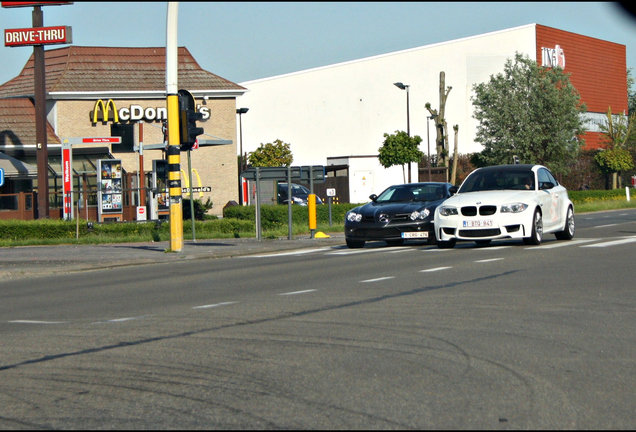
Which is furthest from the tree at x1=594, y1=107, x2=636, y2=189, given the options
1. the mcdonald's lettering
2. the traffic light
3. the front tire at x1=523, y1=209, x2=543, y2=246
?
the traffic light

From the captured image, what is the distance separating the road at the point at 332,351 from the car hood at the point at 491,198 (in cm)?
343

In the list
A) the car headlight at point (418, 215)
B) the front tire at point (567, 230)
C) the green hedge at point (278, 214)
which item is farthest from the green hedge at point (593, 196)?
the car headlight at point (418, 215)

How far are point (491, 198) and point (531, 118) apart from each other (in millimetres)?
37779

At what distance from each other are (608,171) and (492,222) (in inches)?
1930

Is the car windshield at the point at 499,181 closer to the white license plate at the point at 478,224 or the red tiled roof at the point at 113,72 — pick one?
the white license plate at the point at 478,224

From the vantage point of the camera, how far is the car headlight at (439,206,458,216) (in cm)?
1686

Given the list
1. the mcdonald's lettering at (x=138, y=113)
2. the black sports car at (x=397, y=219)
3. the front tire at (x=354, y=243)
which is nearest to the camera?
the black sports car at (x=397, y=219)

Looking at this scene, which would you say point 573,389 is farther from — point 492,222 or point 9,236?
point 9,236

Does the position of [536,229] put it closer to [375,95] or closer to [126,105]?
[126,105]

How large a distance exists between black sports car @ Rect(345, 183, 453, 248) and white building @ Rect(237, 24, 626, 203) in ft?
127

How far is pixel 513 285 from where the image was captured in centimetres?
1095

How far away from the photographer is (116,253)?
19359mm

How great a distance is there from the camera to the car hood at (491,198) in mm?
16547

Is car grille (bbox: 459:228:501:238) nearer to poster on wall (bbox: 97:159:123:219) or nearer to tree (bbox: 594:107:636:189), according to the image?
poster on wall (bbox: 97:159:123:219)
